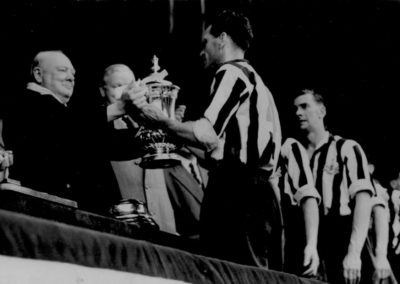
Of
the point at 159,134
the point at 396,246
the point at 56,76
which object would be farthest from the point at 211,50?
the point at 396,246

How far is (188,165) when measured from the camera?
14.9 feet

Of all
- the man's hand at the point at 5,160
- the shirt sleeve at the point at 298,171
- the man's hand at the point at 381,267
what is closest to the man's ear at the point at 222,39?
the shirt sleeve at the point at 298,171

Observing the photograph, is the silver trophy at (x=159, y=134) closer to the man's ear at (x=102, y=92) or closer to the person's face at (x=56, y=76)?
A: the person's face at (x=56, y=76)

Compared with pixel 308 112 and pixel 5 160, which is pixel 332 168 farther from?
pixel 5 160

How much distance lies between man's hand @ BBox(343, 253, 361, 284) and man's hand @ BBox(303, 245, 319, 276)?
226 mm

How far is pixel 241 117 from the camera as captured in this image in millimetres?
3270

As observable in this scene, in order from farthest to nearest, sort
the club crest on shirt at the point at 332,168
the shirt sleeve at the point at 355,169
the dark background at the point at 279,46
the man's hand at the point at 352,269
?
the dark background at the point at 279,46
the club crest on shirt at the point at 332,168
the shirt sleeve at the point at 355,169
the man's hand at the point at 352,269

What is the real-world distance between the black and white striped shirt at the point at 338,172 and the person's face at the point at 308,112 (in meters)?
0.11

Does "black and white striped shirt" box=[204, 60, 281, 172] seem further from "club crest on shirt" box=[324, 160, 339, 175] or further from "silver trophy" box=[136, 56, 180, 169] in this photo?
"club crest on shirt" box=[324, 160, 339, 175]

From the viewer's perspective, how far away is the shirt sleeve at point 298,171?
4000mm

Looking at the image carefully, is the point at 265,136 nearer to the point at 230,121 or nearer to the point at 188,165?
the point at 230,121

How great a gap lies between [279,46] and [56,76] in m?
2.40

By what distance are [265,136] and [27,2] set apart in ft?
6.50

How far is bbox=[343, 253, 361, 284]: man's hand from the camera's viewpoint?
3990mm
